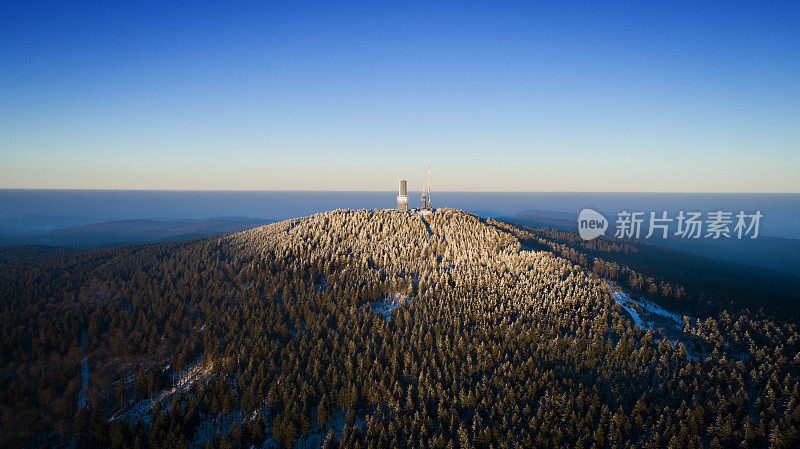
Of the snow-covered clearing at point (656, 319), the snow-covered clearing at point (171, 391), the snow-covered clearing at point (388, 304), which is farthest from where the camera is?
the snow-covered clearing at point (388, 304)

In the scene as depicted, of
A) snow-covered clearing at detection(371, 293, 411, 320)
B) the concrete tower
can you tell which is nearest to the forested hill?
snow-covered clearing at detection(371, 293, 411, 320)

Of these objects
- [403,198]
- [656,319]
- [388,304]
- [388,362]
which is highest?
[403,198]

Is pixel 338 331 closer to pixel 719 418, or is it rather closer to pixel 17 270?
pixel 719 418

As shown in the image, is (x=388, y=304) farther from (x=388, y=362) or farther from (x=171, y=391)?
(x=171, y=391)

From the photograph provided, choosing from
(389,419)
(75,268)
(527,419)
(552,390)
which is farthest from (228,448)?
(75,268)

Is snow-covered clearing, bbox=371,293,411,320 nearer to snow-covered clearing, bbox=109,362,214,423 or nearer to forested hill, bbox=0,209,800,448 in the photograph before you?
forested hill, bbox=0,209,800,448

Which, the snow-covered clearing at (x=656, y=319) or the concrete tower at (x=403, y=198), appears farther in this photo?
the concrete tower at (x=403, y=198)

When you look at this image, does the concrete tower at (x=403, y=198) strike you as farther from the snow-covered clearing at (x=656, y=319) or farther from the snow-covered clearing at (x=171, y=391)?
the snow-covered clearing at (x=171, y=391)

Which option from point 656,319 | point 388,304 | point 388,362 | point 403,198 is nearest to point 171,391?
point 388,362

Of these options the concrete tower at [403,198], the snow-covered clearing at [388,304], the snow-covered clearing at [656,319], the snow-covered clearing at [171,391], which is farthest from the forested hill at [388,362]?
the concrete tower at [403,198]
